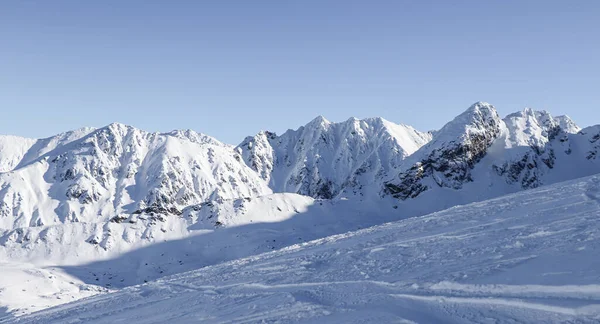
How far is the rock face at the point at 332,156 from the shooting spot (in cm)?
16300

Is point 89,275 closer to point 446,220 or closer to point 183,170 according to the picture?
point 446,220

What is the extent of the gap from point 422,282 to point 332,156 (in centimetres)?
17103

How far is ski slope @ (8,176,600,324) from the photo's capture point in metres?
10.3

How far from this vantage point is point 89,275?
65125mm

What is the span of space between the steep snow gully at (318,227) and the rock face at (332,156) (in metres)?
0.81

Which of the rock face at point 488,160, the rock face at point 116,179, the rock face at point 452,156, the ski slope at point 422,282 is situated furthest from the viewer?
the rock face at point 116,179

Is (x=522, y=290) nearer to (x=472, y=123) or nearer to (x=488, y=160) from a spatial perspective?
(x=488, y=160)

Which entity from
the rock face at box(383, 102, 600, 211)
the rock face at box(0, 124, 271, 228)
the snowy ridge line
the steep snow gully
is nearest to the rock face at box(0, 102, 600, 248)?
the rock face at box(383, 102, 600, 211)

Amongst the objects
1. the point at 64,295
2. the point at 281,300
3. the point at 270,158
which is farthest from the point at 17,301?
the point at 270,158

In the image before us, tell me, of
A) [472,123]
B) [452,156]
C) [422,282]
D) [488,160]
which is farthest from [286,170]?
[422,282]

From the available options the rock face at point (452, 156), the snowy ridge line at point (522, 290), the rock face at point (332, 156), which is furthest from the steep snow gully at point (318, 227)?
the rock face at point (332, 156)

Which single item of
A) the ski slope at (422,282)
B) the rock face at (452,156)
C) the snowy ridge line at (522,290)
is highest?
the rock face at (452,156)

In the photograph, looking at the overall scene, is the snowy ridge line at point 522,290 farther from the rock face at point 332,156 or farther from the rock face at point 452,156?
the rock face at point 332,156

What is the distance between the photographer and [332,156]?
184 meters
